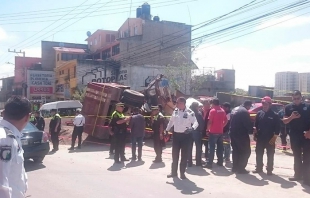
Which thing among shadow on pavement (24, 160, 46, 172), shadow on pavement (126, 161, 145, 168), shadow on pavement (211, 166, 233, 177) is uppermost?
shadow on pavement (211, 166, 233, 177)

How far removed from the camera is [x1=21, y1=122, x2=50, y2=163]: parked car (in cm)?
940

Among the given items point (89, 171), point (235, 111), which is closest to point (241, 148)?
point (235, 111)

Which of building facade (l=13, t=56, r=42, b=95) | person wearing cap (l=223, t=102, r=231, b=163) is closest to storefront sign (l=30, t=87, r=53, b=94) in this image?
building facade (l=13, t=56, r=42, b=95)

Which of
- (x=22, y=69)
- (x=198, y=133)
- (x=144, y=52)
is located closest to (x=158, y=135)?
(x=198, y=133)

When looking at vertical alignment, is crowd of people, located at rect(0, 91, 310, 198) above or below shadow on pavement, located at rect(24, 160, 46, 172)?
above

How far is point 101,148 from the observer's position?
13.7 metres

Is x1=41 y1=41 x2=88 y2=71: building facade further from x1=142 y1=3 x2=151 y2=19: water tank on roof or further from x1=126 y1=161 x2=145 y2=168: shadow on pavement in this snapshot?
x1=126 y1=161 x2=145 y2=168: shadow on pavement

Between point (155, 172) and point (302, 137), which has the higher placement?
point (302, 137)

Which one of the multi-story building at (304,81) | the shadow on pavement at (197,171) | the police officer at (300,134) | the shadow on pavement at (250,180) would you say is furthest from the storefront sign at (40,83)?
the police officer at (300,134)

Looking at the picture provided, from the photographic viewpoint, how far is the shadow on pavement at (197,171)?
861cm

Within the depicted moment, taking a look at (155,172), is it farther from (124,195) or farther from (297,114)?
(297,114)

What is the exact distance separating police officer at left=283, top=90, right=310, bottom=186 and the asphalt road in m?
0.35

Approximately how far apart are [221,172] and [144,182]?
2.20 metres

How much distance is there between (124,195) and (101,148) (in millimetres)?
7322
